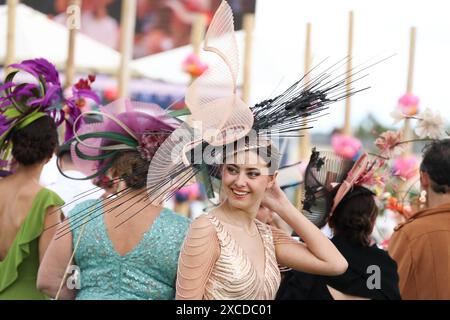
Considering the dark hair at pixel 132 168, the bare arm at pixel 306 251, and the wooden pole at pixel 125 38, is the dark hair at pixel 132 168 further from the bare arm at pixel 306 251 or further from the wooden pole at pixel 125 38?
the wooden pole at pixel 125 38

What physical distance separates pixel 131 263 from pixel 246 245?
630mm

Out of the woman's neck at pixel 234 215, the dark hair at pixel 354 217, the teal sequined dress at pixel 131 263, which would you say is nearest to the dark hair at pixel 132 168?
the teal sequined dress at pixel 131 263

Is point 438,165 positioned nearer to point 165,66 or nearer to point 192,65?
point 192,65

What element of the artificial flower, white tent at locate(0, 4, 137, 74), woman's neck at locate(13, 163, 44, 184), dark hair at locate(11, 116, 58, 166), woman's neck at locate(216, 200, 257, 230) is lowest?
woman's neck at locate(216, 200, 257, 230)

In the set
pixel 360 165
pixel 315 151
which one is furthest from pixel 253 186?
pixel 360 165

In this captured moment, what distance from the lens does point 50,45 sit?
8953mm

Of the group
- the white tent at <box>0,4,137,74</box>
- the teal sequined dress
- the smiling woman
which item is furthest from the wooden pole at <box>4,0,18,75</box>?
the smiling woman

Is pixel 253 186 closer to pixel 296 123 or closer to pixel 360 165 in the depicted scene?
pixel 296 123

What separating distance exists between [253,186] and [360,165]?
0.89m

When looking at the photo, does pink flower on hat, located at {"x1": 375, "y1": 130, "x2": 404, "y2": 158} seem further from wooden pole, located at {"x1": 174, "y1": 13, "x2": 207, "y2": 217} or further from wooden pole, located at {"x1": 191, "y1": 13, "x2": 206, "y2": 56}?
wooden pole, located at {"x1": 191, "y1": 13, "x2": 206, "y2": 56}

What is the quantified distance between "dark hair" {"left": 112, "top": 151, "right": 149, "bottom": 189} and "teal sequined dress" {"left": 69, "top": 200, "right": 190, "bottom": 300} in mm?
160

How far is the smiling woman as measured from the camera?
2.67 meters

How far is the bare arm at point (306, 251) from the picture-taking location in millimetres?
2898
